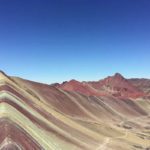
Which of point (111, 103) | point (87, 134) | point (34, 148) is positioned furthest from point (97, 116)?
point (34, 148)

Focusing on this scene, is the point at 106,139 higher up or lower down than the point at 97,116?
lower down

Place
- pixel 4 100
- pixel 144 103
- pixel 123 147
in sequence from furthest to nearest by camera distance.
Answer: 1. pixel 144 103
2. pixel 123 147
3. pixel 4 100

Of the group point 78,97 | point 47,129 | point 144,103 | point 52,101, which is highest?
point 144,103

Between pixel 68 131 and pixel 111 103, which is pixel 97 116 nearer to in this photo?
pixel 111 103

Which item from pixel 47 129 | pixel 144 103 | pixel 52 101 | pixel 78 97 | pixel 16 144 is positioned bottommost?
pixel 16 144

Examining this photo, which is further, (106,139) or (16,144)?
(106,139)

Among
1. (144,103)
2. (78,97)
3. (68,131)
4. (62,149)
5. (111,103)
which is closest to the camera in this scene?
(62,149)

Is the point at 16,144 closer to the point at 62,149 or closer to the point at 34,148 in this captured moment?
the point at 34,148

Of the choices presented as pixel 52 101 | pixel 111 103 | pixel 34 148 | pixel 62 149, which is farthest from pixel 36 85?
pixel 34 148

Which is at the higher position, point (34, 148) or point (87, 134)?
point (87, 134)
